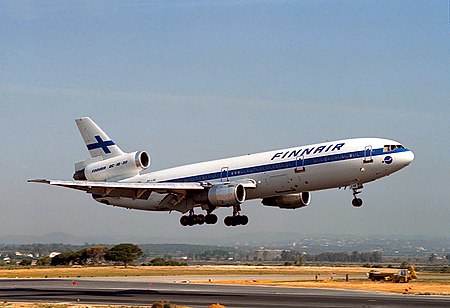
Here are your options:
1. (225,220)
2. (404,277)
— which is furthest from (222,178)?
(404,277)

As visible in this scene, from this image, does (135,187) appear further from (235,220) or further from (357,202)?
(357,202)

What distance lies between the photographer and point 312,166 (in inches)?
2517

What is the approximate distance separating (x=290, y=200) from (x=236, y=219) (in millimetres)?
5743

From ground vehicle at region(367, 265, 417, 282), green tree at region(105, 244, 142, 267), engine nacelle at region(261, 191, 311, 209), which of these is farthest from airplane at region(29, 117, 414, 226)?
green tree at region(105, 244, 142, 267)

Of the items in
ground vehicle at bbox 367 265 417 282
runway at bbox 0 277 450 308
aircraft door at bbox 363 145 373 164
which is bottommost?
runway at bbox 0 277 450 308

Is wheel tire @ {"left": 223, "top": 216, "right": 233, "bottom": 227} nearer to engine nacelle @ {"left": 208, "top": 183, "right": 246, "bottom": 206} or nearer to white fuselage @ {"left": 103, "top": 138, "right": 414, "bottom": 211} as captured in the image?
white fuselage @ {"left": 103, "top": 138, "right": 414, "bottom": 211}

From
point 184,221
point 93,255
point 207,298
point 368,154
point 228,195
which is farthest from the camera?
point 93,255

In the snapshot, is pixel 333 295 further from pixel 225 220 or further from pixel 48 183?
pixel 48 183

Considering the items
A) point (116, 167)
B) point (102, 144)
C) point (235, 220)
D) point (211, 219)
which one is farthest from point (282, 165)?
point (102, 144)

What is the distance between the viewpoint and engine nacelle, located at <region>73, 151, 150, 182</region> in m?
78.5

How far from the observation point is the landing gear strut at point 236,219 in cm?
7151

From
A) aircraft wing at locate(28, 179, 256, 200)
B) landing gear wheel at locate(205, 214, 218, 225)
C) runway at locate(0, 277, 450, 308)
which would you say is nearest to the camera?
runway at locate(0, 277, 450, 308)

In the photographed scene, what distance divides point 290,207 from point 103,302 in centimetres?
2390

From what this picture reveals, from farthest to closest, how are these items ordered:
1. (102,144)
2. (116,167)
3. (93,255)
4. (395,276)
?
1. (93,255)
2. (395,276)
3. (102,144)
4. (116,167)
